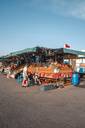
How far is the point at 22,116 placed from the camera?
784 centimetres

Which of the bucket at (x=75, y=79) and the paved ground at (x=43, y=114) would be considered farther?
the bucket at (x=75, y=79)

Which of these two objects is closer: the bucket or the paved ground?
the paved ground

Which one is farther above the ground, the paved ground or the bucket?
the bucket

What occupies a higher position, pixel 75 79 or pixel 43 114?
pixel 75 79

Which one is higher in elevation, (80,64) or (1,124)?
(80,64)

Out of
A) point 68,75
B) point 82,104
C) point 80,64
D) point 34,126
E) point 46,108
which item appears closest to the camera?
point 34,126

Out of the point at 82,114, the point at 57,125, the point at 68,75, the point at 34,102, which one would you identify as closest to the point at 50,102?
the point at 34,102

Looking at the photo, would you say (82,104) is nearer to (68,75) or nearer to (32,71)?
(68,75)

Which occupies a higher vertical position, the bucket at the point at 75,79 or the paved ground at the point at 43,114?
the bucket at the point at 75,79

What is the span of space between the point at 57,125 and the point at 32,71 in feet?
43.7

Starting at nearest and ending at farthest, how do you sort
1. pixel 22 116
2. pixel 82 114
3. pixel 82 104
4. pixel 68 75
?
pixel 22 116
pixel 82 114
pixel 82 104
pixel 68 75

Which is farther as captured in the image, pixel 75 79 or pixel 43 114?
pixel 75 79

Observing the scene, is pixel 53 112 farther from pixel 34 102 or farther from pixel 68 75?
pixel 68 75

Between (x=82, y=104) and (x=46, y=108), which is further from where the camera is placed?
(x=82, y=104)
